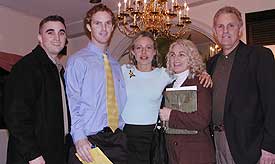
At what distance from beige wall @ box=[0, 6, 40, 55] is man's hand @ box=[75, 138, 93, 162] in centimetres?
416

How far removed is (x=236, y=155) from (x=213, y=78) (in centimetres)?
53

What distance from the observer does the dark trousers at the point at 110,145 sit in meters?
1.99

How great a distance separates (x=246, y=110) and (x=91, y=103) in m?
0.95

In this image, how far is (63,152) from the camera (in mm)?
2143

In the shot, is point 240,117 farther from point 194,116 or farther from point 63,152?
point 63,152

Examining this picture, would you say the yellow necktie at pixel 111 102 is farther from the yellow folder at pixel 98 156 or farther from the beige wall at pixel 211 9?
the beige wall at pixel 211 9

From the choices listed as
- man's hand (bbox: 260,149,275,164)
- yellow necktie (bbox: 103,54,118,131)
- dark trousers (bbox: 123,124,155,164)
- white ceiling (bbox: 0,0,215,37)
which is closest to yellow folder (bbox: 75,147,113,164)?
yellow necktie (bbox: 103,54,118,131)

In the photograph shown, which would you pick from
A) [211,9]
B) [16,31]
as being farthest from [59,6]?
[211,9]

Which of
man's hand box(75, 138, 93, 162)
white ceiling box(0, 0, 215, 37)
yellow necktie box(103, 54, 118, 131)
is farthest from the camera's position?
white ceiling box(0, 0, 215, 37)

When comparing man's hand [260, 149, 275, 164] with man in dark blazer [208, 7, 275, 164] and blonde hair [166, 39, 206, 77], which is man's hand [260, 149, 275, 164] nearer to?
man in dark blazer [208, 7, 275, 164]

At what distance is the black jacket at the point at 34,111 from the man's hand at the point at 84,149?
22 cm

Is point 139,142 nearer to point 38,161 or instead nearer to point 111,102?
point 111,102

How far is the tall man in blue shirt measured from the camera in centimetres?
197

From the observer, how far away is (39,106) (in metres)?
2.04
